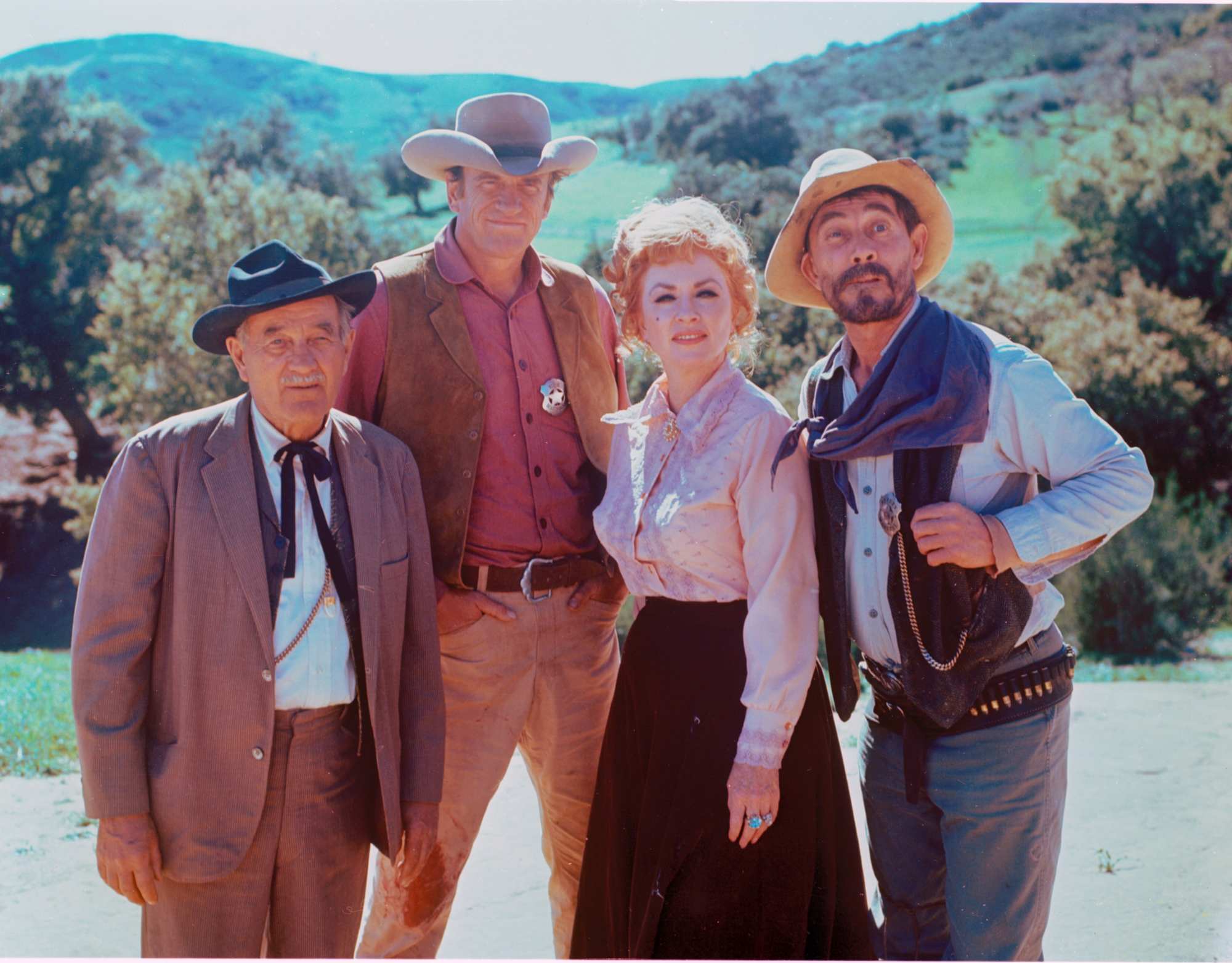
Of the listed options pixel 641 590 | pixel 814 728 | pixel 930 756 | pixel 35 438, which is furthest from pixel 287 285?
pixel 35 438

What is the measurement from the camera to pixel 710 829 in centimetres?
254

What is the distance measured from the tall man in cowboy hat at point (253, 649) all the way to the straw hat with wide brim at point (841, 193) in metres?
1.14

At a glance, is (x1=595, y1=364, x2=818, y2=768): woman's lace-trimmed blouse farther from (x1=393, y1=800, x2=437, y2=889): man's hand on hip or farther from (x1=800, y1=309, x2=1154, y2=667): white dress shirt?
(x1=393, y1=800, x2=437, y2=889): man's hand on hip

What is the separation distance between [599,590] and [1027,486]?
128cm

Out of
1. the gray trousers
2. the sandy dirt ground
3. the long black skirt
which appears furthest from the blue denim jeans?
the sandy dirt ground

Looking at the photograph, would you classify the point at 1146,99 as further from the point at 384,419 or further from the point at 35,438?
the point at 384,419

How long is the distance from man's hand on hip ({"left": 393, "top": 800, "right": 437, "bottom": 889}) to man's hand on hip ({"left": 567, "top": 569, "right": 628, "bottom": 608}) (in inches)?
29.9

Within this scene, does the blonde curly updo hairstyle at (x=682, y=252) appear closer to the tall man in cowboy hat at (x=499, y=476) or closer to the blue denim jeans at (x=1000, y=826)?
the tall man in cowboy hat at (x=499, y=476)

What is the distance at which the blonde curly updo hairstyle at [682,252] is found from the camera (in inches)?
107

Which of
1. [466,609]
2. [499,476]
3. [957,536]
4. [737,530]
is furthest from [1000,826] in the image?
[499,476]

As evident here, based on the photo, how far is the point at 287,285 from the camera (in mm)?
2535

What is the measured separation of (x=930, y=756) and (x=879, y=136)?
108 feet

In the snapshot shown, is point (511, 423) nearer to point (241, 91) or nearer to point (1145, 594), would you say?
point (1145, 594)

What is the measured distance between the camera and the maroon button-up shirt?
320cm
